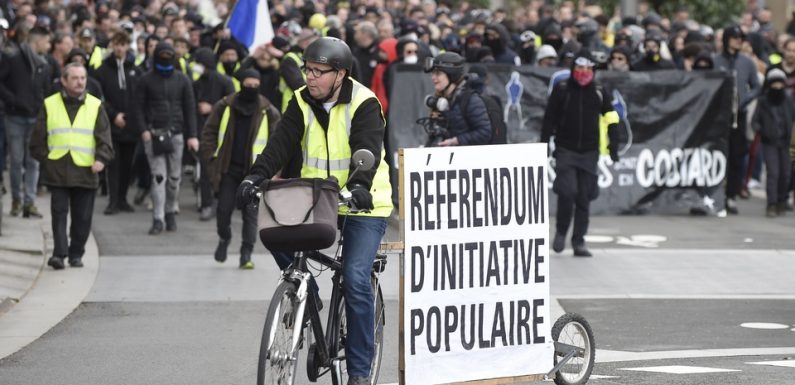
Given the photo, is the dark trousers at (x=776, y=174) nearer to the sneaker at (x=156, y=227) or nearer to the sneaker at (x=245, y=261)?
the sneaker at (x=156, y=227)

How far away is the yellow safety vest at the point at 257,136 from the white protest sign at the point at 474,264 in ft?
17.5

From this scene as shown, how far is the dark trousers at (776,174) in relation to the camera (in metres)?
17.7

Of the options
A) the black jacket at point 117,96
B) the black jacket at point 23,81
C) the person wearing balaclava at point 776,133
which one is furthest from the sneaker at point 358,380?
the person wearing balaclava at point 776,133

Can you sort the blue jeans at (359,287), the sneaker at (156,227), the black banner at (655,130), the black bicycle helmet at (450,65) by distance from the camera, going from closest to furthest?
1. the blue jeans at (359,287)
2. the black bicycle helmet at (450,65)
3. the sneaker at (156,227)
4. the black banner at (655,130)

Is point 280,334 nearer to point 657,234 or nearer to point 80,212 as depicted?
point 80,212

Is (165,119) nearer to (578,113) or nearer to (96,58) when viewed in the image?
(96,58)

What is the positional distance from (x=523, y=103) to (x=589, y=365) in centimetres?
913

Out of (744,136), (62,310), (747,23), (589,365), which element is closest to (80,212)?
(62,310)

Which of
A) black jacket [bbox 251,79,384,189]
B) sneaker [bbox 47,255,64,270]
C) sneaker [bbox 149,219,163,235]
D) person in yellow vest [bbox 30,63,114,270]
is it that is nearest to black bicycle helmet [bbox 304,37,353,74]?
black jacket [bbox 251,79,384,189]

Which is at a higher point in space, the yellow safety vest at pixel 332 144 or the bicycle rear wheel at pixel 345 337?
the yellow safety vest at pixel 332 144

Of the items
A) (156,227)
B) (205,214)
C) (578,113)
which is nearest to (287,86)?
(205,214)

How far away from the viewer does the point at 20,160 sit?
1597 cm

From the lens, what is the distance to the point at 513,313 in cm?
788

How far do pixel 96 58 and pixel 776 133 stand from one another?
7.71m
